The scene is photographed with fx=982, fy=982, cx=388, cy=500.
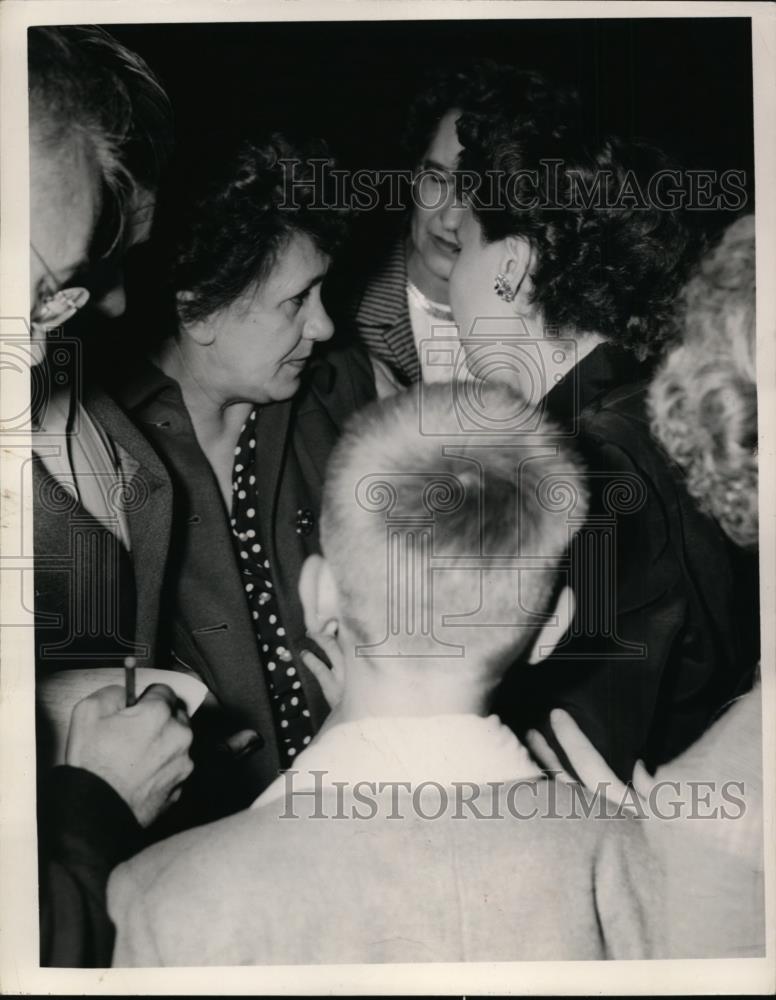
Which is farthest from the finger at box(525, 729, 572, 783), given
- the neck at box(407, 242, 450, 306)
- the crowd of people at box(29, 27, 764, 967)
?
the neck at box(407, 242, 450, 306)

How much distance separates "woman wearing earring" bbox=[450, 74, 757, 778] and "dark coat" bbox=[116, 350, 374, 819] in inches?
11.6

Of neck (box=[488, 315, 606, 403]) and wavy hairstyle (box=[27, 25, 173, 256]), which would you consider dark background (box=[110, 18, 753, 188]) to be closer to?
wavy hairstyle (box=[27, 25, 173, 256])

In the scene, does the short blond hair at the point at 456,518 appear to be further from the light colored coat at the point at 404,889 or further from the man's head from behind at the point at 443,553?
the light colored coat at the point at 404,889

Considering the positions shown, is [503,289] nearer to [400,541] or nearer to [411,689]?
[400,541]

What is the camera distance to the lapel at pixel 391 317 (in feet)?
5.03

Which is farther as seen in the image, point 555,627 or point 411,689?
point 555,627

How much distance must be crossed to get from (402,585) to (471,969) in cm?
61

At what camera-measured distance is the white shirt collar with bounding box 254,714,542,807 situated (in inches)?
55.6

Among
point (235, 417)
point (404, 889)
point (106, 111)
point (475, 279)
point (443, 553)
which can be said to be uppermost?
point (106, 111)

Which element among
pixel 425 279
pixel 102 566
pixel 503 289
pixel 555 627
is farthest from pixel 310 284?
pixel 555 627

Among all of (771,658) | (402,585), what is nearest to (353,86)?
(402,585)

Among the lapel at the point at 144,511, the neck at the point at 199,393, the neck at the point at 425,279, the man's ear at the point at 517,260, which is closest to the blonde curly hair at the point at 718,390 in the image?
the man's ear at the point at 517,260

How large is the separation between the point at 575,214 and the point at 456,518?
0.52 m

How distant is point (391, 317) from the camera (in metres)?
1.55
